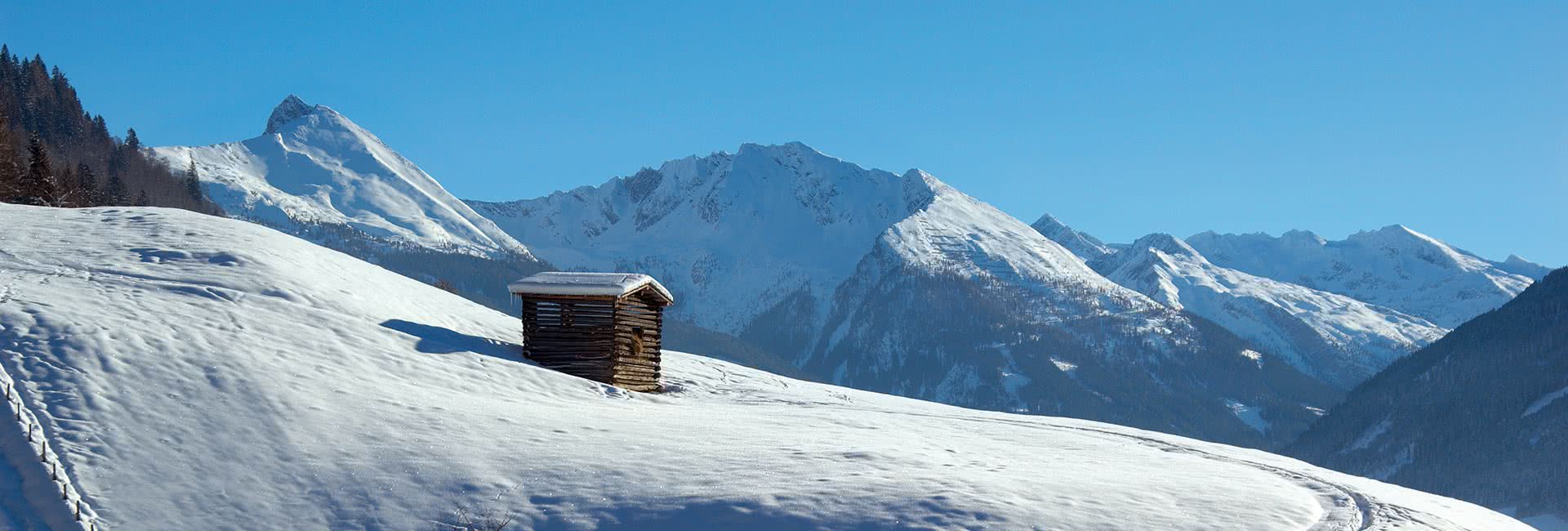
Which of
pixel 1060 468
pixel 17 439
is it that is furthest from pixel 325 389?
pixel 1060 468

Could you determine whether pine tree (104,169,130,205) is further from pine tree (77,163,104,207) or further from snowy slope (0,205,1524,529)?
snowy slope (0,205,1524,529)

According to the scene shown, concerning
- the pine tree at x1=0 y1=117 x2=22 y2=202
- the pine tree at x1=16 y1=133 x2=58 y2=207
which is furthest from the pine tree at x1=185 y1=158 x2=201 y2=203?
the pine tree at x1=16 y1=133 x2=58 y2=207

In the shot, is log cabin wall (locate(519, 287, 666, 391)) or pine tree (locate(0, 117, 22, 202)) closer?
log cabin wall (locate(519, 287, 666, 391))

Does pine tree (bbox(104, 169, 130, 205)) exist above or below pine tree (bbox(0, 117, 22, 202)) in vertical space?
above

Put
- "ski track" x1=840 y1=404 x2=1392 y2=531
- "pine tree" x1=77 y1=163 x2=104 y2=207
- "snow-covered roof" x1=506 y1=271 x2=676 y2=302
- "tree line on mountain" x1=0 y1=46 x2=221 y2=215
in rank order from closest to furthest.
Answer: "ski track" x1=840 y1=404 x2=1392 y2=531 < "snow-covered roof" x1=506 y1=271 x2=676 y2=302 < "pine tree" x1=77 y1=163 x2=104 y2=207 < "tree line on mountain" x1=0 y1=46 x2=221 y2=215

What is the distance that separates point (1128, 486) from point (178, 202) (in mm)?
136119

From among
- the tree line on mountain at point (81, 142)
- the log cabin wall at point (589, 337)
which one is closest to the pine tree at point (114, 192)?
the tree line on mountain at point (81, 142)

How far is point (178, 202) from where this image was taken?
13675 centimetres

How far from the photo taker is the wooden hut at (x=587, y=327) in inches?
1464

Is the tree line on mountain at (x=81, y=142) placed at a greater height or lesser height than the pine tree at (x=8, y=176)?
greater

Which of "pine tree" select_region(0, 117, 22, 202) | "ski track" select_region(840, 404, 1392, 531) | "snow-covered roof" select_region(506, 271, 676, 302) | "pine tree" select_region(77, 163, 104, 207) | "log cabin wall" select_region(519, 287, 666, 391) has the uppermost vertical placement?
"pine tree" select_region(77, 163, 104, 207)

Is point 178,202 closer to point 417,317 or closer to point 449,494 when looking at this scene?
point 417,317

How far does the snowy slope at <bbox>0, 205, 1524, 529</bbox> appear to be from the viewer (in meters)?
21.2

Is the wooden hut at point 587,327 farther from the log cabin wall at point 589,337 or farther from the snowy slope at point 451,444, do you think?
the snowy slope at point 451,444
